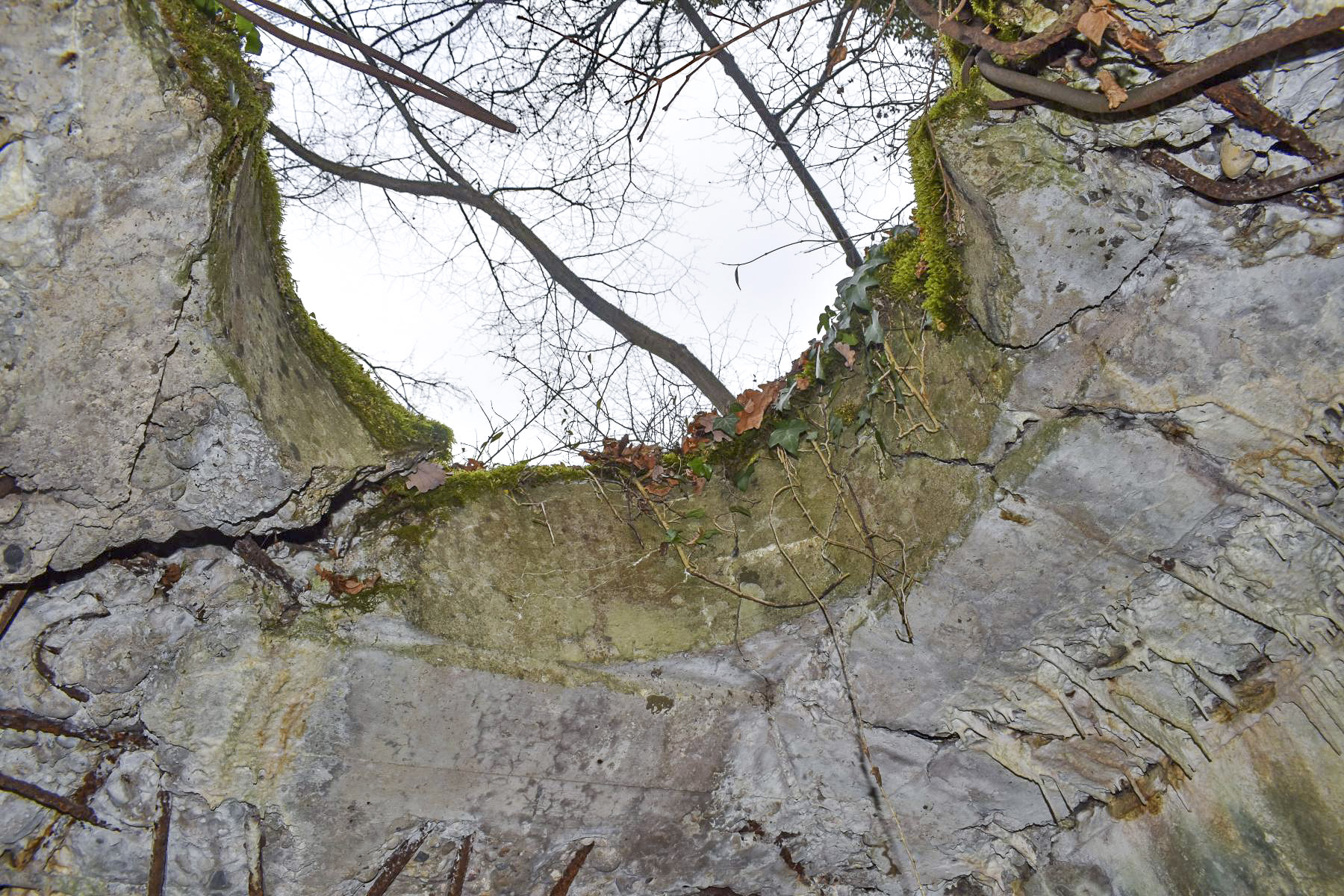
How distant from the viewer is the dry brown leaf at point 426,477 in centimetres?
238

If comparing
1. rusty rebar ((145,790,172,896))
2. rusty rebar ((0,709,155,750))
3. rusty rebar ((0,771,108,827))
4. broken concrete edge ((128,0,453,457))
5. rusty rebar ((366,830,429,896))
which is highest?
broken concrete edge ((128,0,453,457))

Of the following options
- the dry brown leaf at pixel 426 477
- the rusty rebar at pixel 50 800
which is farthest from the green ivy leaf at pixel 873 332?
→ the rusty rebar at pixel 50 800

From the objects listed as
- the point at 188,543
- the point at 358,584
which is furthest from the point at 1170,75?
the point at 188,543

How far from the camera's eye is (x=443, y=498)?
244 cm

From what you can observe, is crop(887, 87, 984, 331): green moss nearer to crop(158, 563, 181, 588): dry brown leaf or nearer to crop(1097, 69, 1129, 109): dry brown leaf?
crop(1097, 69, 1129, 109): dry brown leaf

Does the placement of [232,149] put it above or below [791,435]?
above

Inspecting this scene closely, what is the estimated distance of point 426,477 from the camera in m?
2.40

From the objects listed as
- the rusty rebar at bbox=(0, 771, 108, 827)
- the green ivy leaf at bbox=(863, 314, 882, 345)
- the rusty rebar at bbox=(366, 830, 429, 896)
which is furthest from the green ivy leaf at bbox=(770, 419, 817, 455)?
the rusty rebar at bbox=(0, 771, 108, 827)

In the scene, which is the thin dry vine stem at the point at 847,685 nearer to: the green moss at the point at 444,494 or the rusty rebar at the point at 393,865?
the green moss at the point at 444,494

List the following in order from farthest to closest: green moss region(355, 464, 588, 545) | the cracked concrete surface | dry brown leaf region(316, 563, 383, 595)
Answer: green moss region(355, 464, 588, 545), dry brown leaf region(316, 563, 383, 595), the cracked concrete surface

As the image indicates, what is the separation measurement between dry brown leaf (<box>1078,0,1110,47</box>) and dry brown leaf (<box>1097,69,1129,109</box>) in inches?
2.8

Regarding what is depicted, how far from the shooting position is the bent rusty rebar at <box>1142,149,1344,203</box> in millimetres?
1677

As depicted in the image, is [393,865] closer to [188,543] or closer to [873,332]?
[188,543]

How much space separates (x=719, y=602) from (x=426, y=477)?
40.6 inches
